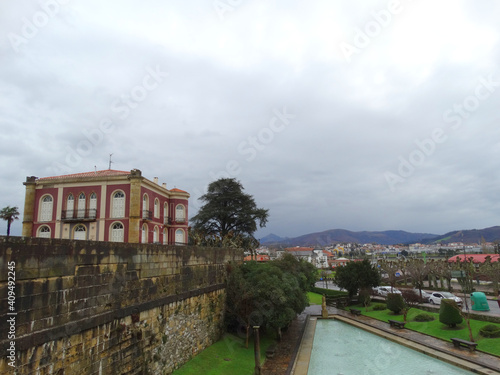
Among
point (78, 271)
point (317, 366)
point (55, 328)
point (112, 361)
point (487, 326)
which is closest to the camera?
point (55, 328)

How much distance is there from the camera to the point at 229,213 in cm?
3644

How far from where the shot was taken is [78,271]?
24.4 ft

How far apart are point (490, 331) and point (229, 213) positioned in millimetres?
24932

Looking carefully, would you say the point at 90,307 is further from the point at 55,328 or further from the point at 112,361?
the point at 112,361

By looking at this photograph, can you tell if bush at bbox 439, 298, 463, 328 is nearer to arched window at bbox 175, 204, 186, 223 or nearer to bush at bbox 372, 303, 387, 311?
bush at bbox 372, 303, 387, 311

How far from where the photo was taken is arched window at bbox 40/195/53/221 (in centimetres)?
2652

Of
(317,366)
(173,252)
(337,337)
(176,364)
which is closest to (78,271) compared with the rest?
(173,252)

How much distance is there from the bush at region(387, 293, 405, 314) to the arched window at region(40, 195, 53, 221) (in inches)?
1049

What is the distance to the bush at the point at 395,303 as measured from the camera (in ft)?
77.5

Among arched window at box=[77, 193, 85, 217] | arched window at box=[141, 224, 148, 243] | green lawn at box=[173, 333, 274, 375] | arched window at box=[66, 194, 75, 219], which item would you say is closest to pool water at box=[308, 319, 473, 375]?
green lawn at box=[173, 333, 274, 375]

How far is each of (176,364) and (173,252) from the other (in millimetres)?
3821

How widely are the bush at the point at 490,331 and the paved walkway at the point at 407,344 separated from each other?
1.60 m

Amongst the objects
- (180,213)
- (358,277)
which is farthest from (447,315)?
(180,213)

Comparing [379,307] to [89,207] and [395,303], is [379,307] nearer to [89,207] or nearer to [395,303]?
[395,303]
